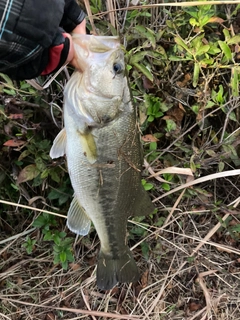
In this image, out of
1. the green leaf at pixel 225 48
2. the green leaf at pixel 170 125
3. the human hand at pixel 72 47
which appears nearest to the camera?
the human hand at pixel 72 47

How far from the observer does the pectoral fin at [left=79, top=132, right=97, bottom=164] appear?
1677 mm

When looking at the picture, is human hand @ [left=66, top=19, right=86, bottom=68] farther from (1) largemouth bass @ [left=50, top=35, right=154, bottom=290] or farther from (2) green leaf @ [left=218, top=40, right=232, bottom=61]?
(2) green leaf @ [left=218, top=40, right=232, bottom=61]

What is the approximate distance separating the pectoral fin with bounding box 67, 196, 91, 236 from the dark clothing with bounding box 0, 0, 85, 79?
0.69m

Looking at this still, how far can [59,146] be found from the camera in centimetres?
175

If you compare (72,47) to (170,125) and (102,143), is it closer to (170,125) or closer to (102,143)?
(102,143)

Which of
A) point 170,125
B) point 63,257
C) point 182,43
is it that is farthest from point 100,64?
point 63,257

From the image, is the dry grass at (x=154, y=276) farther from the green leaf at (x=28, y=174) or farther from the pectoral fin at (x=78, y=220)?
the pectoral fin at (x=78, y=220)

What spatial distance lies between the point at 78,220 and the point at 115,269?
38 cm

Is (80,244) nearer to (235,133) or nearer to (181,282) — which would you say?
(181,282)

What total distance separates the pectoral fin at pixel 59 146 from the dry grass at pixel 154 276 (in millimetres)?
852

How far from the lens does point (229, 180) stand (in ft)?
9.01

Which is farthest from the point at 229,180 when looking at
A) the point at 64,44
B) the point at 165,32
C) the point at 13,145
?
the point at 64,44

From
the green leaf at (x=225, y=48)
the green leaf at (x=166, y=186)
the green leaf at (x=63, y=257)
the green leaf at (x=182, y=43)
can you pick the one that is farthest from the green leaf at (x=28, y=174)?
the green leaf at (x=225, y=48)

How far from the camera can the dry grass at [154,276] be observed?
2.56 metres
